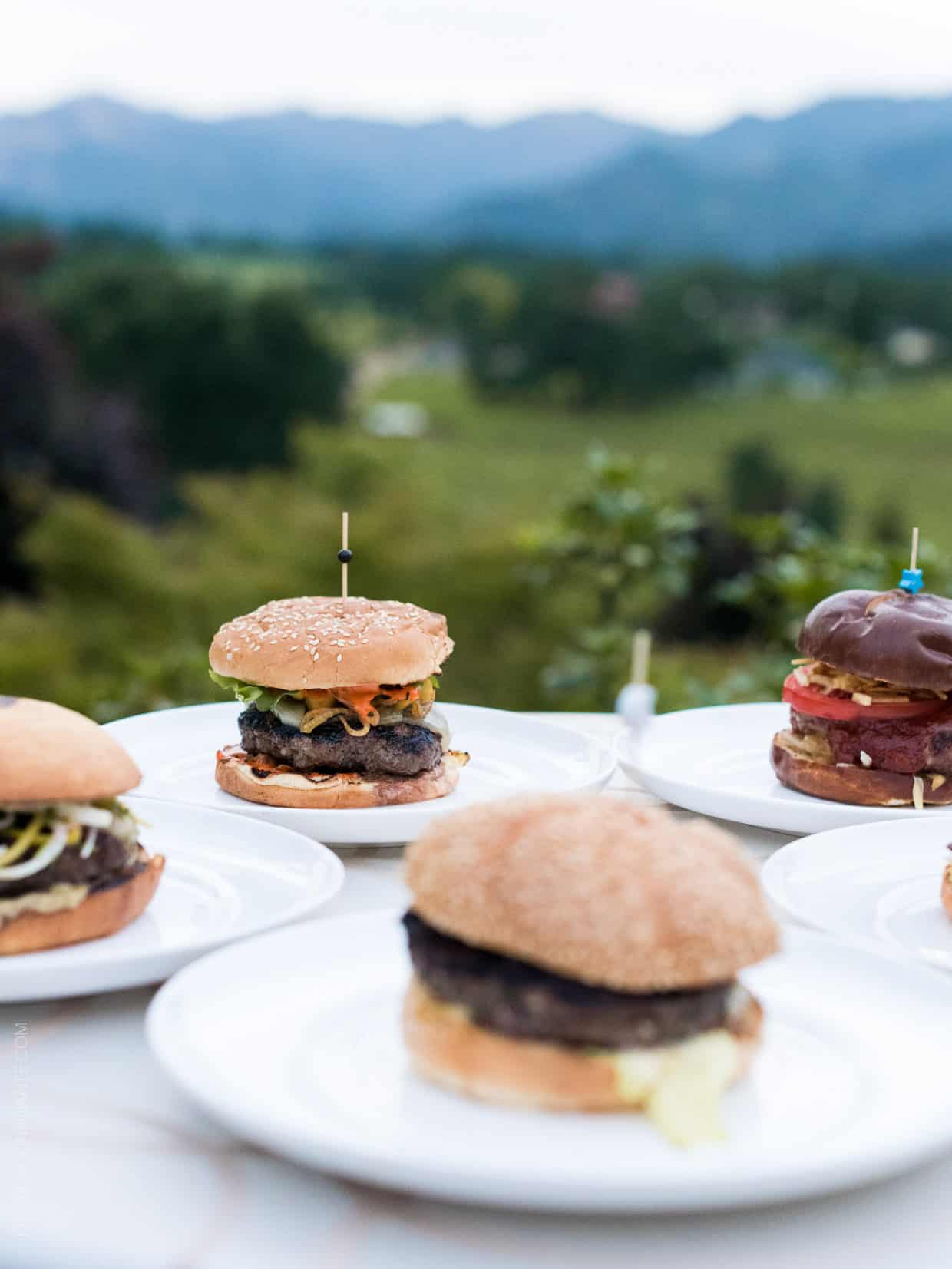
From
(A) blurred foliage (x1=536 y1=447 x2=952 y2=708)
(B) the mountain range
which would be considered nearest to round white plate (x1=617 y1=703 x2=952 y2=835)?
(A) blurred foliage (x1=536 y1=447 x2=952 y2=708)

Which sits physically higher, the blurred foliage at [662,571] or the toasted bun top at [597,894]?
the toasted bun top at [597,894]

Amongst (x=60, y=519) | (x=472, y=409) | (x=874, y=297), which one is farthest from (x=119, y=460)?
(x=874, y=297)

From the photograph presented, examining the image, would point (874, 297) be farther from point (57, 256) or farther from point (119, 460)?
point (57, 256)

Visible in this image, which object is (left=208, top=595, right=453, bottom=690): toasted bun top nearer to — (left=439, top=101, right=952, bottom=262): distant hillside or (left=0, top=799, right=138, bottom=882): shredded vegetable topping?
(left=0, top=799, right=138, bottom=882): shredded vegetable topping

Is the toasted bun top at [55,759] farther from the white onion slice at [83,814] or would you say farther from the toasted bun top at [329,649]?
the toasted bun top at [329,649]

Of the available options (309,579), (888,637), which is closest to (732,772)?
(888,637)

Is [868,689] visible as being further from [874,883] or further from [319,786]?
[319,786]

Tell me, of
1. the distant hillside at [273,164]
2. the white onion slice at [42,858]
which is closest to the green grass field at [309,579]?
the white onion slice at [42,858]

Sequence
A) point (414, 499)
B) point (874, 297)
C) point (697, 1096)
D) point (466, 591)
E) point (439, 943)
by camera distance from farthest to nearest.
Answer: point (874, 297)
point (414, 499)
point (466, 591)
point (439, 943)
point (697, 1096)
